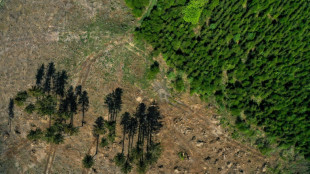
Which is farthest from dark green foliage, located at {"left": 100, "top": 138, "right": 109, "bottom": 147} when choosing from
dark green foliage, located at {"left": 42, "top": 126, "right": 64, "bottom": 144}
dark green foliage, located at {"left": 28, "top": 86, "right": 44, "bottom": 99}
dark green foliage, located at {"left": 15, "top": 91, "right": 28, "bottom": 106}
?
dark green foliage, located at {"left": 15, "top": 91, "right": 28, "bottom": 106}

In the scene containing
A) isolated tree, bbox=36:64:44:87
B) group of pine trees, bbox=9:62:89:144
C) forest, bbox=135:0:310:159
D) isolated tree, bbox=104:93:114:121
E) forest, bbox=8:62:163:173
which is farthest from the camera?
isolated tree, bbox=36:64:44:87

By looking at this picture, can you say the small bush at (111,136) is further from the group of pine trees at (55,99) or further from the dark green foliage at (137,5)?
the dark green foliage at (137,5)

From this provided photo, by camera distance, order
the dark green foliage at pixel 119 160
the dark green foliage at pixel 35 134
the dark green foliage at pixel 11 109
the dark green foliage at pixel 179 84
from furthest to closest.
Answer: the dark green foliage at pixel 11 109 → the dark green foliage at pixel 35 134 → the dark green foliage at pixel 119 160 → the dark green foliage at pixel 179 84

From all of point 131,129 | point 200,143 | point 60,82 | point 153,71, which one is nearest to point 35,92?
point 60,82

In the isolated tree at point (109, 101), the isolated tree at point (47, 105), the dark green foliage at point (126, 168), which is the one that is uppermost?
the isolated tree at point (109, 101)

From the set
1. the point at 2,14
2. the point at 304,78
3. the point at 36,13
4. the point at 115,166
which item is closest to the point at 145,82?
the point at 115,166

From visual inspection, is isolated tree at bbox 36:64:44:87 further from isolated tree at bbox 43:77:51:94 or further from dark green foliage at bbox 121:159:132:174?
dark green foliage at bbox 121:159:132:174

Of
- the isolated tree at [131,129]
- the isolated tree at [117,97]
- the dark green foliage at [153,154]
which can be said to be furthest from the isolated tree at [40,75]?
the dark green foliage at [153,154]

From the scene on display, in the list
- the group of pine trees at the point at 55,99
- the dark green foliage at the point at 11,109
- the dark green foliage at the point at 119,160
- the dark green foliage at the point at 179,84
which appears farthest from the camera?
the dark green foliage at the point at 11,109
